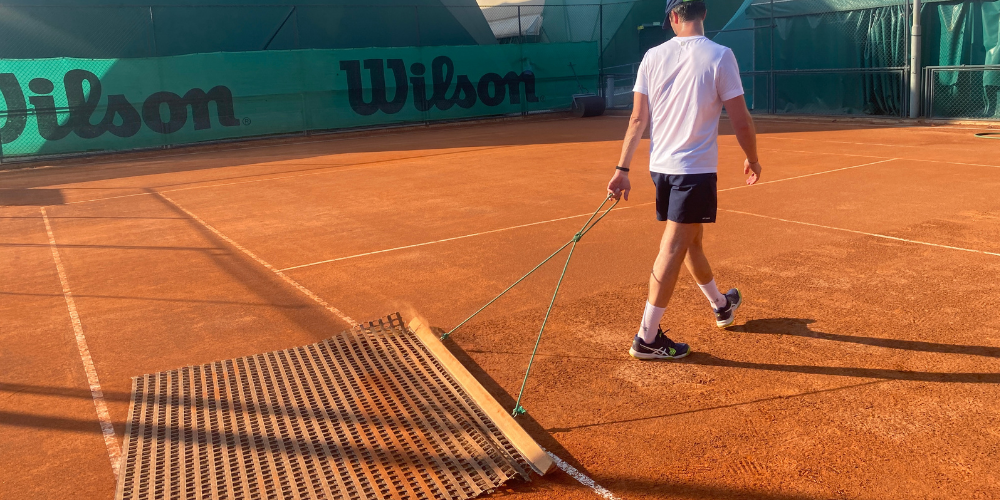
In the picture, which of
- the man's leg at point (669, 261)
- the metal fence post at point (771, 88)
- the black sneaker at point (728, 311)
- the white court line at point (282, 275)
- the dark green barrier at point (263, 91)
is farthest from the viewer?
the metal fence post at point (771, 88)

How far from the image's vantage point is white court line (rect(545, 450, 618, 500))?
3275 mm

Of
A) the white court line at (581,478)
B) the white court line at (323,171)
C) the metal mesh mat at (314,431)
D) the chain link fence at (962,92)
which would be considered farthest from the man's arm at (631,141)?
the chain link fence at (962,92)

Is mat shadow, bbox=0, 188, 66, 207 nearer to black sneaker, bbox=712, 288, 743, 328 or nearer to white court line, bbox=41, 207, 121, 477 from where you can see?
white court line, bbox=41, 207, 121, 477

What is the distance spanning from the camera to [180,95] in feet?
69.5

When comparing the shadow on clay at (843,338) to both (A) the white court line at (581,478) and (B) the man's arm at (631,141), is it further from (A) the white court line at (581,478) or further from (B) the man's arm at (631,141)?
(A) the white court line at (581,478)

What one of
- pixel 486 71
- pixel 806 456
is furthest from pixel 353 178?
pixel 486 71

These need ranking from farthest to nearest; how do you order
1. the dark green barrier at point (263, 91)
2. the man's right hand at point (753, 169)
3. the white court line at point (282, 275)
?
the dark green barrier at point (263, 91) < the white court line at point (282, 275) < the man's right hand at point (753, 169)

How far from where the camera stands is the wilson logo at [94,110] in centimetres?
1903

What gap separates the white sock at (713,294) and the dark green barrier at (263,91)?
19.1 m

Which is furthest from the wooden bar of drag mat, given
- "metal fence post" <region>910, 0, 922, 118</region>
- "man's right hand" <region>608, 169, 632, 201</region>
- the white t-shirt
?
"metal fence post" <region>910, 0, 922, 118</region>

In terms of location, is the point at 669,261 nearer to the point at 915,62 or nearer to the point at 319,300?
the point at 319,300

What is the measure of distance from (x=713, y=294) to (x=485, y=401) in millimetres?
1772

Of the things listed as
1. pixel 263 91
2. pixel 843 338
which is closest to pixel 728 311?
pixel 843 338

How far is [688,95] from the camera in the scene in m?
4.20
